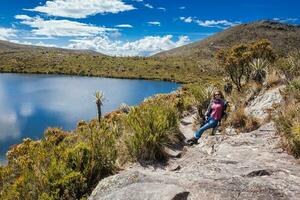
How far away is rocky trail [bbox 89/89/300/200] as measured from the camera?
5.56 meters

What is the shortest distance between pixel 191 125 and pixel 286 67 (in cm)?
527

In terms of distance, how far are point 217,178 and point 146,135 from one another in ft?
7.52

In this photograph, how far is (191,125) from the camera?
14547 millimetres

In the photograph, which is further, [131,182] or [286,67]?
[286,67]

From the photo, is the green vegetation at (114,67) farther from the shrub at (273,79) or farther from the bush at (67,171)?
the bush at (67,171)

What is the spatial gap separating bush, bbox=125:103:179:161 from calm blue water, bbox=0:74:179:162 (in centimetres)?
3195

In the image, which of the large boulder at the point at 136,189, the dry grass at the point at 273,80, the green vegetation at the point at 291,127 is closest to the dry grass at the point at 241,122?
the green vegetation at the point at 291,127

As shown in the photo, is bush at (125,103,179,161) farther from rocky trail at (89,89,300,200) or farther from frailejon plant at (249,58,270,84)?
frailejon plant at (249,58,270,84)

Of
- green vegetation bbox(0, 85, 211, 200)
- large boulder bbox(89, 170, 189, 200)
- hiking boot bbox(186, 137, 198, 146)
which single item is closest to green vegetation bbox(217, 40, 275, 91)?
hiking boot bbox(186, 137, 198, 146)

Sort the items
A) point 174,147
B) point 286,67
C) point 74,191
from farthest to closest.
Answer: point 286,67 → point 174,147 → point 74,191

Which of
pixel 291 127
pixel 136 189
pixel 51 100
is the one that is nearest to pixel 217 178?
pixel 136 189

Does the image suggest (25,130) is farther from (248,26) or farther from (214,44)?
(248,26)

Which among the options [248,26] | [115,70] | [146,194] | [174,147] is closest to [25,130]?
[174,147]

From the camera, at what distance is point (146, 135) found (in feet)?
26.1
